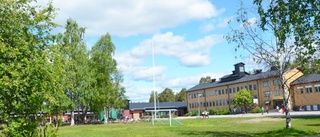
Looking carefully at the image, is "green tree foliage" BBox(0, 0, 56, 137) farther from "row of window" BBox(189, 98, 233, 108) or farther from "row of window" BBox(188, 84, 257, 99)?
"row of window" BBox(189, 98, 233, 108)

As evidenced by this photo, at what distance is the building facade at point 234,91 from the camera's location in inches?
3381

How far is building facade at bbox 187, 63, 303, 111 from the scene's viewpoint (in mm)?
85875

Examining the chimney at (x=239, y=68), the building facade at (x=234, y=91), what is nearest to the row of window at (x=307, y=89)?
the building facade at (x=234, y=91)

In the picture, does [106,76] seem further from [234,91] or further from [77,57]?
[234,91]

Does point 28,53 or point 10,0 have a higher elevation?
point 10,0

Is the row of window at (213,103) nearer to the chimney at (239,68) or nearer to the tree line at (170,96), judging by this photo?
the chimney at (239,68)

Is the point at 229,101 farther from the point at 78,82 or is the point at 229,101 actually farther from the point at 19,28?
the point at 19,28

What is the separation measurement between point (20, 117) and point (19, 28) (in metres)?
2.77

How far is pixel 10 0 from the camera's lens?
1191 centimetres

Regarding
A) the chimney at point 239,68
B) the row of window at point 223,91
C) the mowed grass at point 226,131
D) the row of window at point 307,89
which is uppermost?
the chimney at point 239,68

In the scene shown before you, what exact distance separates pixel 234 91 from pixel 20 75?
303 ft

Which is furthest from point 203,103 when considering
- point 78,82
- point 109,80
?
point 78,82

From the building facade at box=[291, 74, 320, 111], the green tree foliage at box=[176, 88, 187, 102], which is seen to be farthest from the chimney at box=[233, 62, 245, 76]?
the green tree foliage at box=[176, 88, 187, 102]

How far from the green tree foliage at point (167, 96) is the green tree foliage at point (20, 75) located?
161 m
